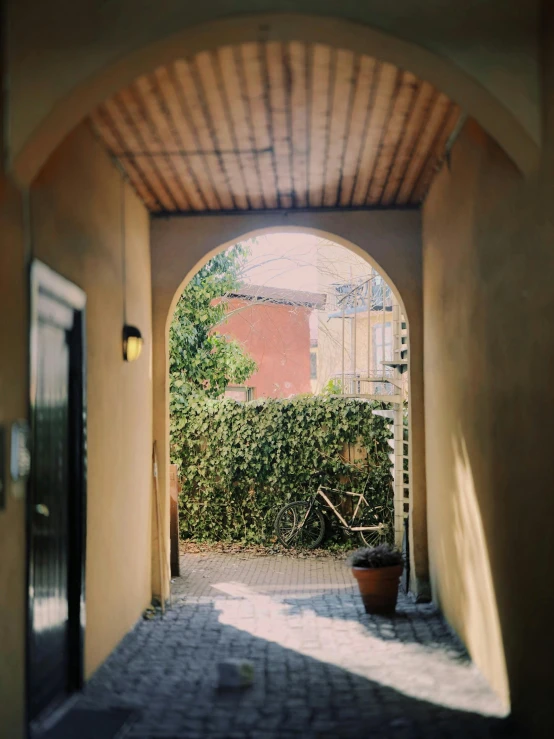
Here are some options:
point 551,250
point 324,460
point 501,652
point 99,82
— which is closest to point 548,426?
point 551,250

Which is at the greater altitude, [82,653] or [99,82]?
[99,82]

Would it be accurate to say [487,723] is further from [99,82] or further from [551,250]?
[99,82]

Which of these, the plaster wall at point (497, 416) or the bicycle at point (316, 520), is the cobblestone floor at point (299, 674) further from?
the bicycle at point (316, 520)

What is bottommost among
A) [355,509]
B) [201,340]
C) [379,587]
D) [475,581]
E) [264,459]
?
[379,587]

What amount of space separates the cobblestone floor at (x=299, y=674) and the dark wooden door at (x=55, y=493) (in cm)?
45

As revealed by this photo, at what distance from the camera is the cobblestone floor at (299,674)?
13.6ft

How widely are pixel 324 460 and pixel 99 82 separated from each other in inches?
320

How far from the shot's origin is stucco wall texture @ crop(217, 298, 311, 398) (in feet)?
68.9

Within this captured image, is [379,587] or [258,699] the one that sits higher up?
[379,587]

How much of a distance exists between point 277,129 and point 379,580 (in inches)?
150

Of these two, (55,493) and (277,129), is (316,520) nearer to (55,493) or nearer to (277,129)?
(277,129)

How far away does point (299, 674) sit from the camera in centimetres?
512

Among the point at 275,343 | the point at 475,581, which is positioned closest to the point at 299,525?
the point at 475,581

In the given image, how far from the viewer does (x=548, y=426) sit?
3.33 m
